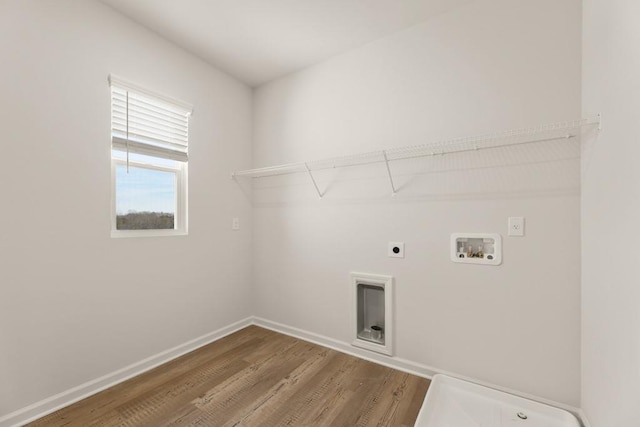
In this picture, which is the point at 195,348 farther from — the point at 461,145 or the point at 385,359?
the point at 461,145

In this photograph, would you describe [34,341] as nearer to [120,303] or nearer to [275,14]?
[120,303]

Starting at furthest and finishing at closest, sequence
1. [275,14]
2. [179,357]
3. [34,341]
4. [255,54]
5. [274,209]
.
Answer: [274,209]
[255,54]
[179,357]
[275,14]
[34,341]

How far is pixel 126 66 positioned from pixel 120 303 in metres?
1.69

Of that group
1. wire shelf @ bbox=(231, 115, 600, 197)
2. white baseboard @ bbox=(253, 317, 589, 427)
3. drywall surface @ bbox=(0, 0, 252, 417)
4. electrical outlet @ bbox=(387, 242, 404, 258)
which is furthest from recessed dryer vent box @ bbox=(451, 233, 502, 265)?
drywall surface @ bbox=(0, 0, 252, 417)

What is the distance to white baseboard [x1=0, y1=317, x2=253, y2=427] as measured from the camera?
1565 millimetres

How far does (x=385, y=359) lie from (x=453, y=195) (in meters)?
1.33

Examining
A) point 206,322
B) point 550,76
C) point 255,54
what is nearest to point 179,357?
point 206,322

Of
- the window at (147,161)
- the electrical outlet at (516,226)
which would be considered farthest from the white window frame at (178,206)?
the electrical outlet at (516,226)

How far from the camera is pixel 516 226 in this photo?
175cm

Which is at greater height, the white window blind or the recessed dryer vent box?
the white window blind

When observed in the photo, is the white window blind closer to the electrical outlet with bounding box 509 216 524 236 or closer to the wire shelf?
the wire shelf

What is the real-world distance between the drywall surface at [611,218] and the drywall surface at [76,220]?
2642 millimetres

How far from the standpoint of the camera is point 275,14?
2023mm

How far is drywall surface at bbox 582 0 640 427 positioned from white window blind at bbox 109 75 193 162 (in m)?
2.67
